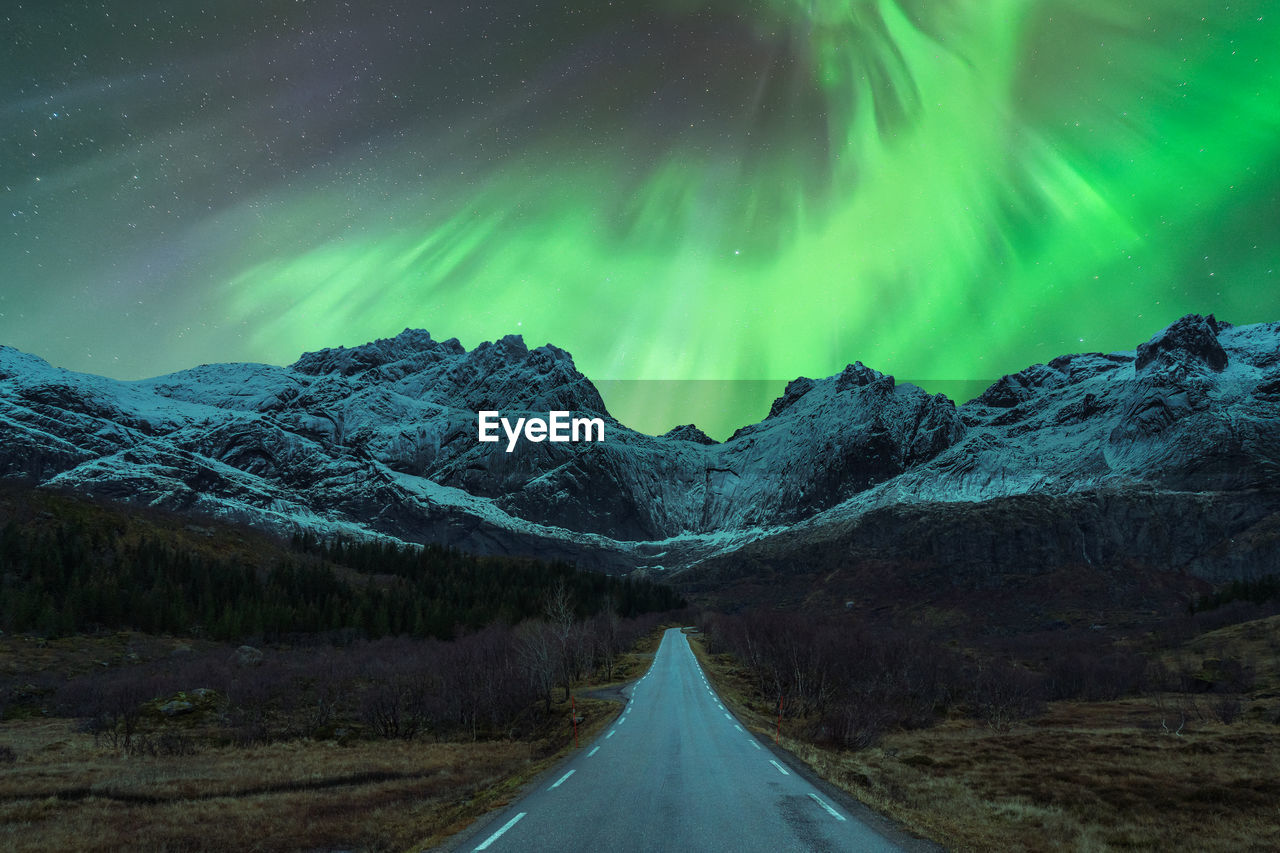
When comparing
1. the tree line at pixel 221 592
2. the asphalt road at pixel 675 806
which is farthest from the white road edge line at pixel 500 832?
the tree line at pixel 221 592

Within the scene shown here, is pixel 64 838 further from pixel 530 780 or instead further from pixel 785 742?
pixel 785 742

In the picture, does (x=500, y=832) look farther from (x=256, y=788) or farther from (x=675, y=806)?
(x=256, y=788)

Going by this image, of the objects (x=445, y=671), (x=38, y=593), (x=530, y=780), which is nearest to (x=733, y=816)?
(x=530, y=780)

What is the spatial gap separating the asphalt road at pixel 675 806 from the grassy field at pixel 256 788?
5.76 feet

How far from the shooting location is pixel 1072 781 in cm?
3559

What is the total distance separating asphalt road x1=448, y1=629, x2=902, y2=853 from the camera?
13828 millimetres

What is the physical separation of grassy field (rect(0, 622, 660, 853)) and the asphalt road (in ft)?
5.76

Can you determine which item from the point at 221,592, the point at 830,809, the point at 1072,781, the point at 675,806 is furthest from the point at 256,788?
the point at 221,592

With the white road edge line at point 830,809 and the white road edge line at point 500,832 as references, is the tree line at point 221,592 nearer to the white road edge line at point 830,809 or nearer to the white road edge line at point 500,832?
the white road edge line at point 500,832

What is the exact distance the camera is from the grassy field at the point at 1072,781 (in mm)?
21938

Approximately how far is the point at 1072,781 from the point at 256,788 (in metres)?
38.9

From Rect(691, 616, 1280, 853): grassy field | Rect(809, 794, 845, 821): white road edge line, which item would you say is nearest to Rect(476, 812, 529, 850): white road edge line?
Rect(809, 794, 845, 821): white road edge line

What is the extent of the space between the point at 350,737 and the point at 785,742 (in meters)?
36.3

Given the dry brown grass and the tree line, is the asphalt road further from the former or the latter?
the tree line
